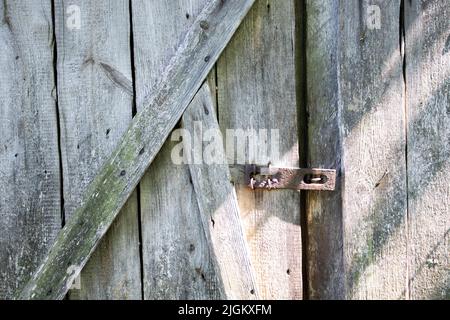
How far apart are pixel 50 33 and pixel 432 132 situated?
1.54 meters

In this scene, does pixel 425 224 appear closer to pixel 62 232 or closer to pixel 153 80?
pixel 153 80

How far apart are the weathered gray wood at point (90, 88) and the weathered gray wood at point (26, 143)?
0.15 feet

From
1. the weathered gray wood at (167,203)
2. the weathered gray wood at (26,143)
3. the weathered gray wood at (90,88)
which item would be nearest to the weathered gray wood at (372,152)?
the weathered gray wood at (167,203)

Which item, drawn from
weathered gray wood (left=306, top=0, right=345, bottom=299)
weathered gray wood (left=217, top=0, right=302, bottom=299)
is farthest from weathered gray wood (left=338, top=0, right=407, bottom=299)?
weathered gray wood (left=217, top=0, right=302, bottom=299)

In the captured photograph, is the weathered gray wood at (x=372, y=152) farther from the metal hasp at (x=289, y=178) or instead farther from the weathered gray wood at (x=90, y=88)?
the weathered gray wood at (x=90, y=88)

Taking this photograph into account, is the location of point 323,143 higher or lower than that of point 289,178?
higher

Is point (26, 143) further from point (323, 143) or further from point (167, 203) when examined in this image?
point (323, 143)

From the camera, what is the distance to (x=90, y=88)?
2.29m

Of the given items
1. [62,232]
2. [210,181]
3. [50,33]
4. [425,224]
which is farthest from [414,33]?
[62,232]

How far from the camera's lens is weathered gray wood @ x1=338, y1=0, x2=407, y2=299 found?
7.38 ft

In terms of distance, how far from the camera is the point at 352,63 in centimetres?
225

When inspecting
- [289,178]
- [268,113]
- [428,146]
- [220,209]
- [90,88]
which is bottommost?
[220,209]

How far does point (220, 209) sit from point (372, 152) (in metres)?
0.63

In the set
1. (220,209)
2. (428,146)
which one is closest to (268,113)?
(220,209)
